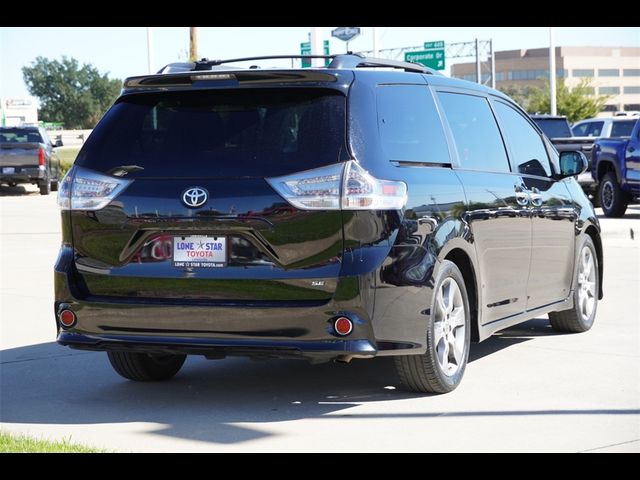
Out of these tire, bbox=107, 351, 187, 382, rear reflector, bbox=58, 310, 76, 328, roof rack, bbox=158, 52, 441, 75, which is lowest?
tire, bbox=107, 351, 187, 382

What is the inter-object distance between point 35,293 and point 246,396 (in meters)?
5.57

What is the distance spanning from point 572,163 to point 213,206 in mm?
3534

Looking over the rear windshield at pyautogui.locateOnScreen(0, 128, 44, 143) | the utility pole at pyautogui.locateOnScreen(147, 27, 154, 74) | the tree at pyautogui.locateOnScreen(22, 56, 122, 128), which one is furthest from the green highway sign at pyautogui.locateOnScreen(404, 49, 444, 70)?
the tree at pyautogui.locateOnScreen(22, 56, 122, 128)

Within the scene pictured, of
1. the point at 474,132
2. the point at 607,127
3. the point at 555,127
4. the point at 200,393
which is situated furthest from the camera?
the point at 607,127

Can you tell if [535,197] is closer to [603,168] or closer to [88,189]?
[88,189]

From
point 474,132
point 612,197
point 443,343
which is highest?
point 474,132

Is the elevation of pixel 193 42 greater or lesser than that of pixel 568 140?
greater

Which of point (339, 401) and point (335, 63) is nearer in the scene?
point (335, 63)

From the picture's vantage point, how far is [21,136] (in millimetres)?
34719

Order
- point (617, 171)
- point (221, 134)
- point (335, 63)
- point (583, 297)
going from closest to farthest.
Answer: point (221, 134), point (335, 63), point (583, 297), point (617, 171)

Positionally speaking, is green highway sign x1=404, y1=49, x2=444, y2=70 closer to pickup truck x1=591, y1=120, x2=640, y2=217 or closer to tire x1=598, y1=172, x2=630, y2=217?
pickup truck x1=591, y1=120, x2=640, y2=217

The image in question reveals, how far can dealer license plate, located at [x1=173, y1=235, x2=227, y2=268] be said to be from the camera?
6449mm

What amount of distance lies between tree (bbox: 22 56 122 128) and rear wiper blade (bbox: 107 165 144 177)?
136604 mm

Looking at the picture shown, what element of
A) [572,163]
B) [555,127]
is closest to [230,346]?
[572,163]
